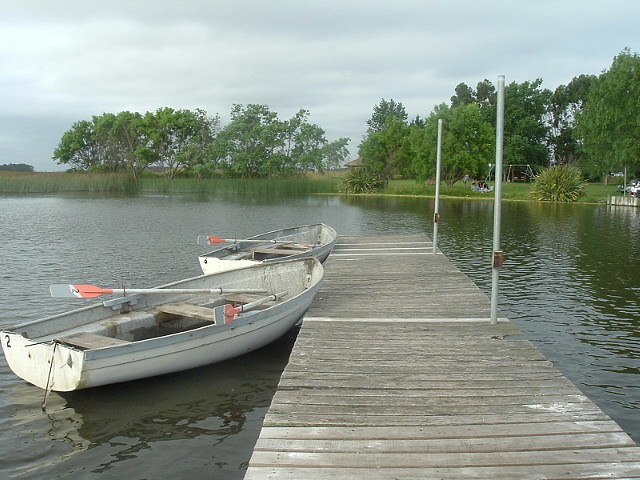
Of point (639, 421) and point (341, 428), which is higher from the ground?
point (341, 428)

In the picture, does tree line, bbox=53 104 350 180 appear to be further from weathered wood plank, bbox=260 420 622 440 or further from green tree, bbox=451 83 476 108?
weathered wood plank, bbox=260 420 622 440

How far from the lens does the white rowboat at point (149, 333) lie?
658cm

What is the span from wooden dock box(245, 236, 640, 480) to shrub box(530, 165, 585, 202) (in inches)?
1676

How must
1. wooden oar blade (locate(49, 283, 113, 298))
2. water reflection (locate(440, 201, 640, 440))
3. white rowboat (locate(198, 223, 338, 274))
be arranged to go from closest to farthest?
wooden oar blade (locate(49, 283, 113, 298)) < water reflection (locate(440, 201, 640, 440)) < white rowboat (locate(198, 223, 338, 274))

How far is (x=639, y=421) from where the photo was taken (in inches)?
264

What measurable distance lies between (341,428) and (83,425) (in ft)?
11.2

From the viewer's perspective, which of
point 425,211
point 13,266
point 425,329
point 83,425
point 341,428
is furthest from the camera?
point 425,211

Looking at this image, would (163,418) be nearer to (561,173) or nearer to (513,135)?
(561,173)

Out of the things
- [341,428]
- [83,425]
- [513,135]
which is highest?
[513,135]

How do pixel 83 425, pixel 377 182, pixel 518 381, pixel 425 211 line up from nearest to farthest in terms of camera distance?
1. pixel 518 381
2. pixel 83 425
3. pixel 425 211
4. pixel 377 182

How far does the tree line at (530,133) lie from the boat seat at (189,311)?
4903cm

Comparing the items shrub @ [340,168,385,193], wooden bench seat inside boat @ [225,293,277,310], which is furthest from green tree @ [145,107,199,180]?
wooden bench seat inside boat @ [225,293,277,310]

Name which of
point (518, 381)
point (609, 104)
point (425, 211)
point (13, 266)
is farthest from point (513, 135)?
point (518, 381)

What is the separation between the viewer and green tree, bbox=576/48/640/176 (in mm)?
48312
